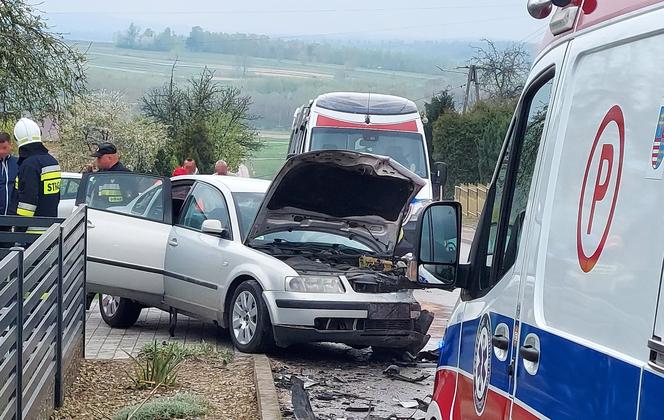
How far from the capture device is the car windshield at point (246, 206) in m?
10.2

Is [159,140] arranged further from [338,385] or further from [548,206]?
[548,206]

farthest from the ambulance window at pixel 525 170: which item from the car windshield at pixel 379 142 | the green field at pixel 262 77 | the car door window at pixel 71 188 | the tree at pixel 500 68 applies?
the green field at pixel 262 77

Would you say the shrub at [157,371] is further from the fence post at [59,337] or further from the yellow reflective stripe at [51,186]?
the yellow reflective stripe at [51,186]

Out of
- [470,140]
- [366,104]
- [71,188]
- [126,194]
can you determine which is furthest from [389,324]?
[470,140]

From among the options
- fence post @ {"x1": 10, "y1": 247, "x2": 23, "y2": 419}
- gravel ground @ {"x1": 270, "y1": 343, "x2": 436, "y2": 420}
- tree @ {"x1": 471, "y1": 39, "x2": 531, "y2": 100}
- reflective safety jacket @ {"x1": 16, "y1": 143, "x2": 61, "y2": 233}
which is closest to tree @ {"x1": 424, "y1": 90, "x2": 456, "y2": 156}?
tree @ {"x1": 471, "y1": 39, "x2": 531, "y2": 100}

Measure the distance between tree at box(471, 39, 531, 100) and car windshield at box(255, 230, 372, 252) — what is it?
3447 centimetres

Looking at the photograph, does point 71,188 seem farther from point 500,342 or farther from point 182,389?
point 500,342

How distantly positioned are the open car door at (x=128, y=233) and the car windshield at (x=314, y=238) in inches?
54.5

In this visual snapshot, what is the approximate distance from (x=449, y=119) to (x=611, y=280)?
133ft

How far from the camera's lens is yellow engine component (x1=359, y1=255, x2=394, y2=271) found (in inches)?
390

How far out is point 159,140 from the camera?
59.5 meters

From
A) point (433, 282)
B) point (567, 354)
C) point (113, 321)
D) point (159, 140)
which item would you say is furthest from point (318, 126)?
point (159, 140)

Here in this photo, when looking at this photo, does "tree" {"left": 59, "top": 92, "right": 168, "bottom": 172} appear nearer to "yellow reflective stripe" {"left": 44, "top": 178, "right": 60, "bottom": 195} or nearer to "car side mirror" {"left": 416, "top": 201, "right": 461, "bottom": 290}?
"yellow reflective stripe" {"left": 44, "top": 178, "right": 60, "bottom": 195}

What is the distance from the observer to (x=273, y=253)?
32.2ft
